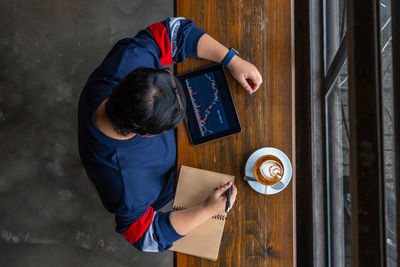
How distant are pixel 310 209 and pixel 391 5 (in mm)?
1395

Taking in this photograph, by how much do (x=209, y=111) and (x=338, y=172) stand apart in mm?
777

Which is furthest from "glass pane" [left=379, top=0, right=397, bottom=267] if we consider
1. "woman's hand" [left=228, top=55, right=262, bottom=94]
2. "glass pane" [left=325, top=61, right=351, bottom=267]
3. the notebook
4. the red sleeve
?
the red sleeve

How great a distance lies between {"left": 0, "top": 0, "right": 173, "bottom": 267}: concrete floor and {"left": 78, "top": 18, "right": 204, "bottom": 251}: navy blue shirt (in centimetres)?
109

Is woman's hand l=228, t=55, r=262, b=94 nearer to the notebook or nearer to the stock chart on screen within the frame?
the stock chart on screen

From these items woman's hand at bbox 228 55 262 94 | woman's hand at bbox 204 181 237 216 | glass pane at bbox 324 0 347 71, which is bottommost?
woman's hand at bbox 204 181 237 216

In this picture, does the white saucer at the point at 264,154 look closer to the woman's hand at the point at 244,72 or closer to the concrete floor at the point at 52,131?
the woman's hand at the point at 244,72

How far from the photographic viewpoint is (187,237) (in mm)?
1174

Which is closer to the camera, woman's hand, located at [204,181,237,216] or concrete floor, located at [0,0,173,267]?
woman's hand, located at [204,181,237,216]

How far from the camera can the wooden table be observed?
119cm

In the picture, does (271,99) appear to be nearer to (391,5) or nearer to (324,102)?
(391,5)

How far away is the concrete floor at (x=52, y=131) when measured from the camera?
208cm

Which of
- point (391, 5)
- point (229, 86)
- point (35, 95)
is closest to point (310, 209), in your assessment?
point (229, 86)

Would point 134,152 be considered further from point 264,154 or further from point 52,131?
point 52,131

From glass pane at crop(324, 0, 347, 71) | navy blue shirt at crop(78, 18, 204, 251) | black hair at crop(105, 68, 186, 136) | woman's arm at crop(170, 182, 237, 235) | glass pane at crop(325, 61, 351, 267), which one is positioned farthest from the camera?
glass pane at crop(324, 0, 347, 71)
